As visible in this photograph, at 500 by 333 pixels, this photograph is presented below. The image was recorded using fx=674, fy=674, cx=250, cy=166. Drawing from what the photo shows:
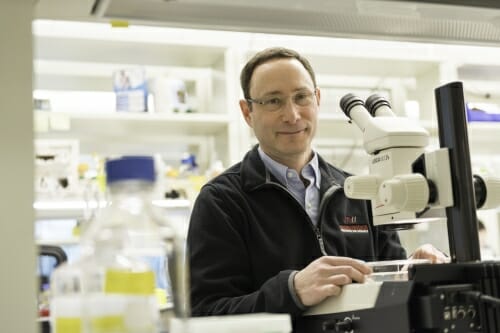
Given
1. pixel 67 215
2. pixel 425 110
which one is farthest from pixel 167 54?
pixel 425 110

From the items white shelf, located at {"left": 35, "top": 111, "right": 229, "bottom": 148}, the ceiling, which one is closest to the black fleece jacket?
the ceiling

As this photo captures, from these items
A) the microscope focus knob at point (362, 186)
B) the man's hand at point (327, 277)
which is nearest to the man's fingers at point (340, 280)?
the man's hand at point (327, 277)

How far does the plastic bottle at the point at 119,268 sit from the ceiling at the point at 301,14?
57cm

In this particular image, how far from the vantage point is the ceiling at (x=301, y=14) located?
125 centimetres

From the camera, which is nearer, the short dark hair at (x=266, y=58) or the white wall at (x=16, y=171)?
the white wall at (x=16, y=171)

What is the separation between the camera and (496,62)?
152 inches

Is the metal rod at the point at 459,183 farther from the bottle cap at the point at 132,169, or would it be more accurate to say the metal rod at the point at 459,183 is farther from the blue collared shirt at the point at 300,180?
the blue collared shirt at the point at 300,180

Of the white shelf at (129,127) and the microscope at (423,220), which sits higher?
the white shelf at (129,127)

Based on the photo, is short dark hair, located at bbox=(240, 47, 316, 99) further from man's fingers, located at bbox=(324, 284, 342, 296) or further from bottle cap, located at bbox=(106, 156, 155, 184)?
bottle cap, located at bbox=(106, 156, 155, 184)

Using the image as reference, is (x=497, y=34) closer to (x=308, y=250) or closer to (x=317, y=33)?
(x=317, y=33)

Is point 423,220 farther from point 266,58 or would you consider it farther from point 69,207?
point 69,207

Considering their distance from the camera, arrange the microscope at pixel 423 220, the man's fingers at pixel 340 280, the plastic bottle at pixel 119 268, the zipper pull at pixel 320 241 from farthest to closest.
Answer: the zipper pull at pixel 320 241 < the man's fingers at pixel 340 280 < the microscope at pixel 423 220 < the plastic bottle at pixel 119 268

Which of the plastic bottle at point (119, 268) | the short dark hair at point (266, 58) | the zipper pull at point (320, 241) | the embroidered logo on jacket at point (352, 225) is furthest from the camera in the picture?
the short dark hair at point (266, 58)

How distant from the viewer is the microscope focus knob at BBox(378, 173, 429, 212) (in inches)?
40.6
